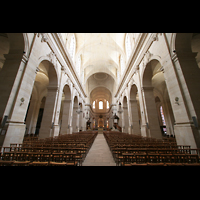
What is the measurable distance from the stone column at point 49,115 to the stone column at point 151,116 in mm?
8840

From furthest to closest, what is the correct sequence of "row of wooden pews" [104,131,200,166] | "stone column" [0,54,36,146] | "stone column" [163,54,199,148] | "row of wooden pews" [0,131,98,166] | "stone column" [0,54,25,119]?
1. "stone column" [0,54,25,119]
2. "stone column" [0,54,36,146]
3. "stone column" [163,54,199,148]
4. "row of wooden pews" [104,131,200,166]
5. "row of wooden pews" [0,131,98,166]

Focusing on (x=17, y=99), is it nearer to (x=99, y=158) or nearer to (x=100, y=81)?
(x=99, y=158)

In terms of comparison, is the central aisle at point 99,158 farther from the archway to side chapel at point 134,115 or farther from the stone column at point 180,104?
the archway to side chapel at point 134,115

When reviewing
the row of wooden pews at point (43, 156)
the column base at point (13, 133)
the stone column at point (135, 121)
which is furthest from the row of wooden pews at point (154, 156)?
the stone column at point (135, 121)

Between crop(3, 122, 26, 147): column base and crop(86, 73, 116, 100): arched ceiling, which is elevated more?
crop(86, 73, 116, 100): arched ceiling

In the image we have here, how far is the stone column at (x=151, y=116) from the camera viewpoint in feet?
28.2

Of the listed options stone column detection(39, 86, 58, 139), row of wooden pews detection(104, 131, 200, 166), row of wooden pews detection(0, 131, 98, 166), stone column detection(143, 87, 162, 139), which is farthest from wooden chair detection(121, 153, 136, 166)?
stone column detection(39, 86, 58, 139)

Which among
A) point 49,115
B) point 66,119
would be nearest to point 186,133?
point 49,115

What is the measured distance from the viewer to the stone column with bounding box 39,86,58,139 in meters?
8.62

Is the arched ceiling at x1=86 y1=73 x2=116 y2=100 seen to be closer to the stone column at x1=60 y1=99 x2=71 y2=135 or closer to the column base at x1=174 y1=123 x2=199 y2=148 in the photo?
the stone column at x1=60 y1=99 x2=71 y2=135

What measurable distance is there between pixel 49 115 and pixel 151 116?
9.43 metres

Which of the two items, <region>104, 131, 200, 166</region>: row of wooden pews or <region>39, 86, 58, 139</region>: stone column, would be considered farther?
<region>39, 86, 58, 139</region>: stone column

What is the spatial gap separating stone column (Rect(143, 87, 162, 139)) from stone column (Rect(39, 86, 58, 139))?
8.84 m
